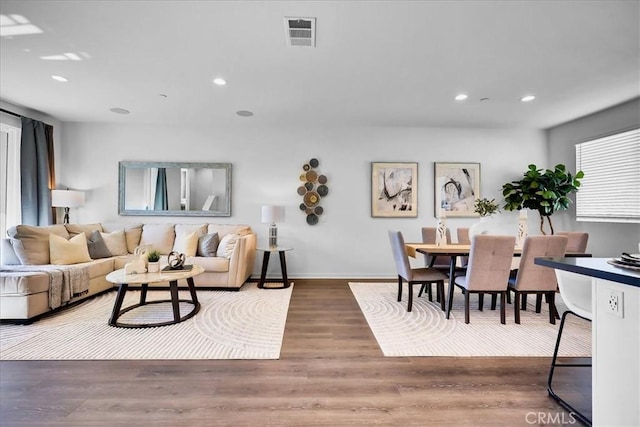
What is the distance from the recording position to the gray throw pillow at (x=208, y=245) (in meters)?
4.21

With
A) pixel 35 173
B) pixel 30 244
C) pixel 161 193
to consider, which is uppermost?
pixel 35 173

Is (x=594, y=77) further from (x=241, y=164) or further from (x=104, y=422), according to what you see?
(x=104, y=422)

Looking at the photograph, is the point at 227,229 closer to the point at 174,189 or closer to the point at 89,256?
the point at 174,189

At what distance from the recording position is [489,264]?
284 cm

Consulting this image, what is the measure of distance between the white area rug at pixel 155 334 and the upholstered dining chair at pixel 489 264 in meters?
1.90

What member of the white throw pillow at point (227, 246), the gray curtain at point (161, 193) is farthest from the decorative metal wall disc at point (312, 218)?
the gray curtain at point (161, 193)

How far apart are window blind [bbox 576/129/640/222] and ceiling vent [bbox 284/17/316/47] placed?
14.2 ft

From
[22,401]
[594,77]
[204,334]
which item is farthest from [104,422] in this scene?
[594,77]

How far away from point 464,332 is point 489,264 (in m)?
0.68

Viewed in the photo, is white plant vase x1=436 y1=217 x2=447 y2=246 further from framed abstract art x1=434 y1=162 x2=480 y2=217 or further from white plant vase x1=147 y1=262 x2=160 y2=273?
white plant vase x1=147 y1=262 x2=160 y2=273

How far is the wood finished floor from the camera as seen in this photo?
1566 millimetres

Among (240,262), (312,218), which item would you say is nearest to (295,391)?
(240,262)

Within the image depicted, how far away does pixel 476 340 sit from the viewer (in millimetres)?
2535

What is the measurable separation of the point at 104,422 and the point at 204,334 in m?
1.09
